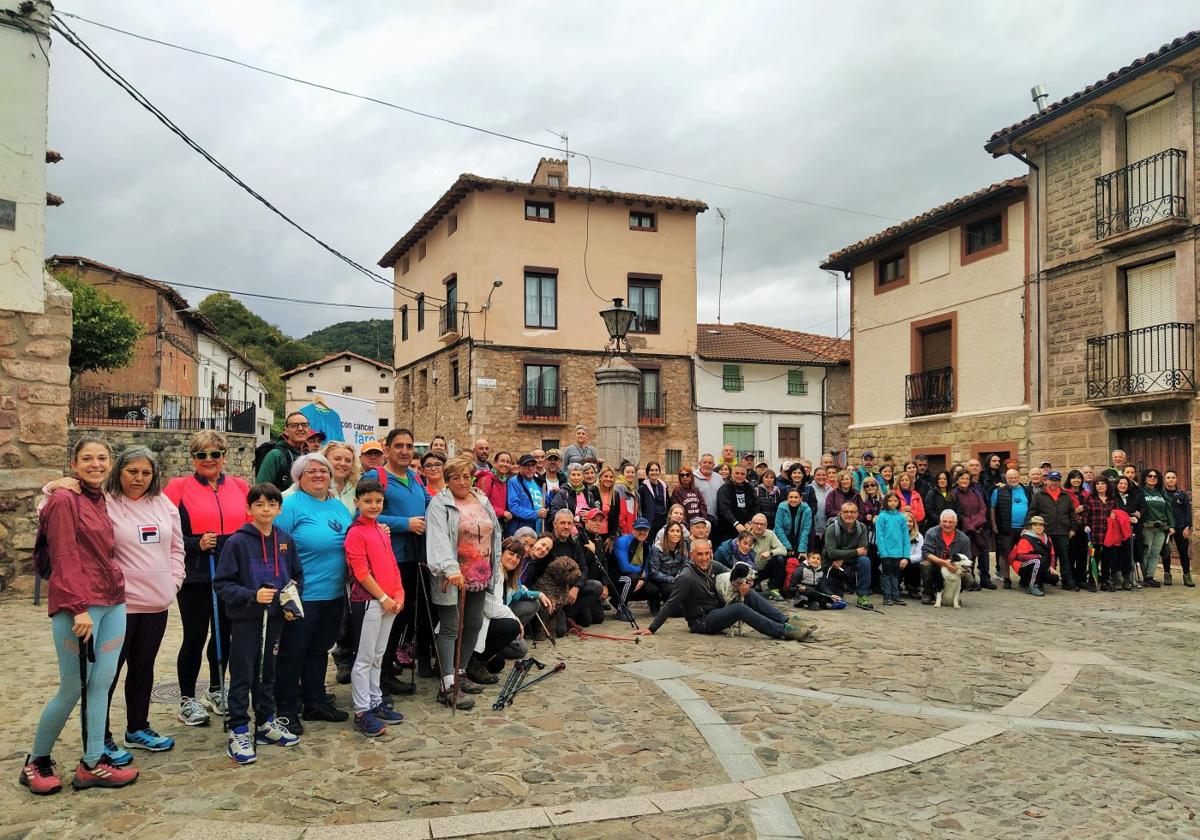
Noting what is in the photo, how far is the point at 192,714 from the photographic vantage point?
4730 mm

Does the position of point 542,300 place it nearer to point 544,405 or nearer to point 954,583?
point 544,405

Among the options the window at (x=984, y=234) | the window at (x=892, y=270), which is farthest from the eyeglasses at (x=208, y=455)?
the window at (x=892, y=270)

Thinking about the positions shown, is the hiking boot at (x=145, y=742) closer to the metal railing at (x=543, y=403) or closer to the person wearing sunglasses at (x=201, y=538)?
the person wearing sunglasses at (x=201, y=538)

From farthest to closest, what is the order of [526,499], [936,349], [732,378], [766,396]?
[766,396] → [732,378] → [936,349] → [526,499]

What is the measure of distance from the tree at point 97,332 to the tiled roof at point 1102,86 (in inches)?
1003

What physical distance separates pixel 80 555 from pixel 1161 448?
51.3 feet

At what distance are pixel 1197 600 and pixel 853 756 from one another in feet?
27.7

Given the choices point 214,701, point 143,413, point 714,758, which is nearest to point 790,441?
point 143,413

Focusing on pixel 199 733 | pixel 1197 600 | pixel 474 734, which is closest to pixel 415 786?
pixel 474 734

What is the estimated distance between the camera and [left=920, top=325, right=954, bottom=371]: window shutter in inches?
732

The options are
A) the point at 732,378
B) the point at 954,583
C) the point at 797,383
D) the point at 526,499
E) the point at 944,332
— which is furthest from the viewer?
the point at 797,383

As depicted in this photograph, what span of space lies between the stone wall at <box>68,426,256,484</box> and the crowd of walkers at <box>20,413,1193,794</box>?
11.6 metres

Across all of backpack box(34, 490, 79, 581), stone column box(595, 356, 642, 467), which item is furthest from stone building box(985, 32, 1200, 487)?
backpack box(34, 490, 79, 581)

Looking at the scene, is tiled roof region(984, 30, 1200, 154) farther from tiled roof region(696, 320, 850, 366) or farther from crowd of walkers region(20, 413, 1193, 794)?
tiled roof region(696, 320, 850, 366)
